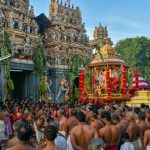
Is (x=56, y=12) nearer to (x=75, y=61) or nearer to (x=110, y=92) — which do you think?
(x=75, y=61)

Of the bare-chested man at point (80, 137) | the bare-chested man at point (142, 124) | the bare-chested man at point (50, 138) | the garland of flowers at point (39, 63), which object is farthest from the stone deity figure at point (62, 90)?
the bare-chested man at point (50, 138)

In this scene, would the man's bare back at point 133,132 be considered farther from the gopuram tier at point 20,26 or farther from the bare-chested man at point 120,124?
the gopuram tier at point 20,26

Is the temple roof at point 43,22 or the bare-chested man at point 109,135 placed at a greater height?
the temple roof at point 43,22

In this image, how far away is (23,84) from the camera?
1384 inches

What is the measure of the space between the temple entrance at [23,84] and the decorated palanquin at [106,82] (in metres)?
7.45

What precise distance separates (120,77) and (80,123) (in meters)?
20.4

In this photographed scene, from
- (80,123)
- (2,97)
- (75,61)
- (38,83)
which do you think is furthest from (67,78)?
(80,123)

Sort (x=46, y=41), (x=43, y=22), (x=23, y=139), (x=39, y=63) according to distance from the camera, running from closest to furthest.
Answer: (x=23, y=139), (x=39, y=63), (x=46, y=41), (x=43, y=22)

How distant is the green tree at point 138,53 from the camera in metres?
60.0

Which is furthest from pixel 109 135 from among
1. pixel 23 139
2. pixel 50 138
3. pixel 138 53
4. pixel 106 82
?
pixel 138 53

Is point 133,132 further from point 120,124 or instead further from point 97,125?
point 97,125

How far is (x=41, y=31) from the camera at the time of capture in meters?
40.2

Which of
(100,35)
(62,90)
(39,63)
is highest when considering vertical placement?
(100,35)

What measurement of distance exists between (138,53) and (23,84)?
104ft
